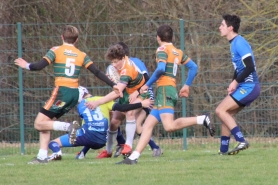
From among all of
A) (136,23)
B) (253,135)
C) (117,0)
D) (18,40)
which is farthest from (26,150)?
(117,0)

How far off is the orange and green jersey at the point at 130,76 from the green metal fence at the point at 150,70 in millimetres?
2607

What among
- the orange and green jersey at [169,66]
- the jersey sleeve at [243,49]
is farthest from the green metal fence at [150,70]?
the orange and green jersey at [169,66]

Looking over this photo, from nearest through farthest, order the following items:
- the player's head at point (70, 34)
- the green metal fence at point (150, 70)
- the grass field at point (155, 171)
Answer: the grass field at point (155, 171)
the player's head at point (70, 34)
the green metal fence at point (150, 70)

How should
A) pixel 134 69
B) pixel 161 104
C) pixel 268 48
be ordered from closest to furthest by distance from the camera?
pixel 161 104 → pixel 134 69 → pixel 268 48

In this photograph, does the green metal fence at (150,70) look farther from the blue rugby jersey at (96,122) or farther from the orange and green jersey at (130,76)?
the blue rugby jersey at (96,122)

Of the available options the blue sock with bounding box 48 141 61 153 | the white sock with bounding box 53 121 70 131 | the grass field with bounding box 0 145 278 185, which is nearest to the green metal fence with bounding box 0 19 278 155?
the grass field with bounding box 0 145 278 185

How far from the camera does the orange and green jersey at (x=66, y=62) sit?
1096 cm

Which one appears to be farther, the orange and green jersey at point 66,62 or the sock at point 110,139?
the sock at point 110,139

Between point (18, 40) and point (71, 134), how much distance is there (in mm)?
3998

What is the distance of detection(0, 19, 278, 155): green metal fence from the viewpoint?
47.6 feet

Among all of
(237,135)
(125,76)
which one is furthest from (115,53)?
(237,135)

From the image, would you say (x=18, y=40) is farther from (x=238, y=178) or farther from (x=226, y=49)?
(x=238, y=178)

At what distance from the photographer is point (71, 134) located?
10914 millimetres

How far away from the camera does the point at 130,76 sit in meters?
11.1
